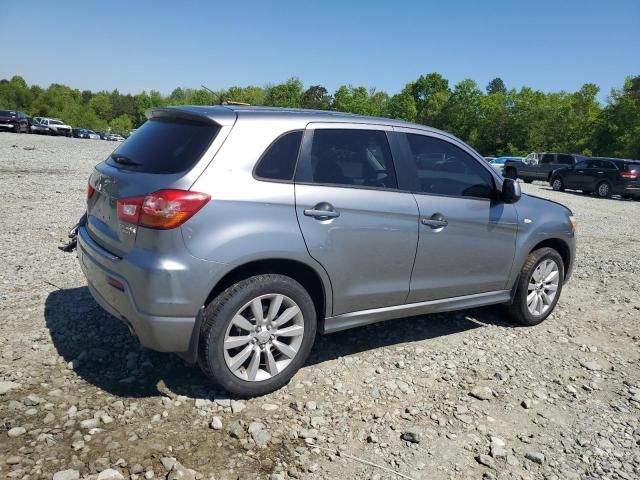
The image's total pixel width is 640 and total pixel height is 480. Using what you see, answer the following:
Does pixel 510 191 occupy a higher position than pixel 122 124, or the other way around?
pixel 122 124

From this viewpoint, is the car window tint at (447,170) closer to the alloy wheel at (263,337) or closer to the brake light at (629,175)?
the alloy wheel at (263,337)

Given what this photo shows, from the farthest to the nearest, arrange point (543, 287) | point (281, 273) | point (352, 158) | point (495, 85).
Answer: point (495, 85) < point (543, 287) < point (352, 158) < point (281, 273)

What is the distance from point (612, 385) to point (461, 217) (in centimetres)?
170

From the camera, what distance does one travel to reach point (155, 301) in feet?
9.64

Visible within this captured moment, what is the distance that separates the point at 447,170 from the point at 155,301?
2.49 m

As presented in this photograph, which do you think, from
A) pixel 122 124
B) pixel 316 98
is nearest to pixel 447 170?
pixel 316 98

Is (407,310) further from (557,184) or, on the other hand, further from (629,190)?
(557,184)

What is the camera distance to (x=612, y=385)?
156 inches

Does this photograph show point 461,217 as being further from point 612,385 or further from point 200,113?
point 200,113

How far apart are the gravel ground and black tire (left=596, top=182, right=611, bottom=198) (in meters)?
17.6

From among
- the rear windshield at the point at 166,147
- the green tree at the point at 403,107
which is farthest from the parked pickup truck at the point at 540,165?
the green tree at the point at 403,107

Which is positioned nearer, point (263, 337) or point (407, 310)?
point (263, 337)

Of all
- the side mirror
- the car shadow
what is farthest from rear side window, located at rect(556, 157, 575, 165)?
the side mirror

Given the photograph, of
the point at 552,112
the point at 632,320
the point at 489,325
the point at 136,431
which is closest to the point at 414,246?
the point at 489,325
